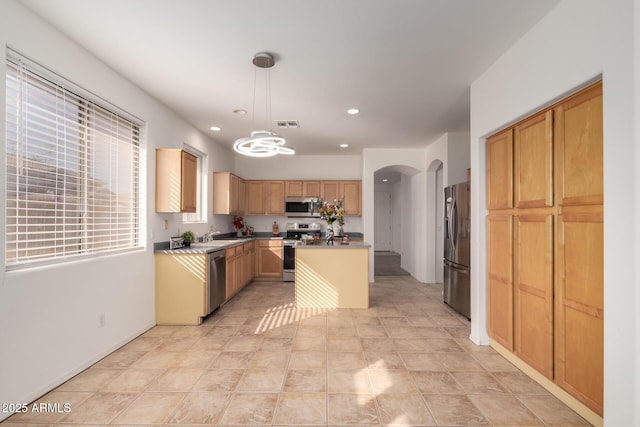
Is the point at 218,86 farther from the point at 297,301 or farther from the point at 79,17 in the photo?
the point at 297,301

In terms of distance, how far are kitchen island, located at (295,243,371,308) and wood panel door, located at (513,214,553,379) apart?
2156mm

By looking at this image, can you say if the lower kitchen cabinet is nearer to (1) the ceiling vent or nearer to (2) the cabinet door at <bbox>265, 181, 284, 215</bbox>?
(1) the ceiling vent

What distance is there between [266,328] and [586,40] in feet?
12.7

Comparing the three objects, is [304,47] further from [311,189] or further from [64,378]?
[311,189]

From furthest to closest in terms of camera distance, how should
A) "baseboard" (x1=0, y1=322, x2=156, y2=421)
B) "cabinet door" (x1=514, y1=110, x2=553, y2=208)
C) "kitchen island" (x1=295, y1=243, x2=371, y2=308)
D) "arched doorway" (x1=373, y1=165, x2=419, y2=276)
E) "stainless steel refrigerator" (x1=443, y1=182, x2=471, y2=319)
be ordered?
"arched doorway" (x1=373, y1=165, x2=419, y2=276)
"kitchen island" (x1=295, y1=243, x2=371, y2=308)
"stainless steel refrigerator" (x1=443, y1=182, x2=471, y2=319)
"cabinet door" (x1=514, y1=110, x2=553, y2=208)
"baseboard" (x1=0, y1=322, x2=156, y2=421)

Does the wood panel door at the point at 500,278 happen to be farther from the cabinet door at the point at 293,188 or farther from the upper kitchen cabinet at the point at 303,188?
the cabinet door at the point at 293,188

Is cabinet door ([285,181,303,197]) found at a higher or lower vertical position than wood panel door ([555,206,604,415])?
higher

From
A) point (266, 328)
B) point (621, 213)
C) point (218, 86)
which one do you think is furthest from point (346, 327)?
point (218, 86)

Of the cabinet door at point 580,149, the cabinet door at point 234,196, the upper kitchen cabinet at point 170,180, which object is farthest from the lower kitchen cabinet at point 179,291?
the cabinet door at point 580,149

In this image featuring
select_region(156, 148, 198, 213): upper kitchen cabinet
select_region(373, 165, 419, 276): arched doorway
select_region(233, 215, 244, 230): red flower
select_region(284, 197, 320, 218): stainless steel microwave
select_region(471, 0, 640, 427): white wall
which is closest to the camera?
select_region(471, 0, 640, 427): white wall

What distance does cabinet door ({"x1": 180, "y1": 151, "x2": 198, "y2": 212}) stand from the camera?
4.00 meters

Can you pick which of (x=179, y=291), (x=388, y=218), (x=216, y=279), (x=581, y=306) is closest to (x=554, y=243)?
(x=581, y=306)

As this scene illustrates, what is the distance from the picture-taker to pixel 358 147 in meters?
6.52

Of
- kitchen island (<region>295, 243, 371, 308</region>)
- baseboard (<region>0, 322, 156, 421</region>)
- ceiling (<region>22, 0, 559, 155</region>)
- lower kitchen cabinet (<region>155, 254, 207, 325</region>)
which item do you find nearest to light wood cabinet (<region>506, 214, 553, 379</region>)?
ceiling (<region>22, 0, 559, 155</region>)
